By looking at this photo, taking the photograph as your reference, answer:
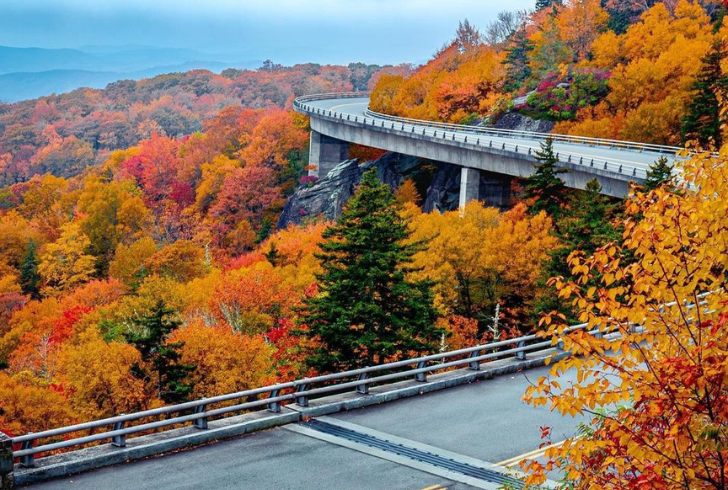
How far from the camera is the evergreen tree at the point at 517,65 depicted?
99.6m

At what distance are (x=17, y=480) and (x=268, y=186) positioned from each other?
325 ft

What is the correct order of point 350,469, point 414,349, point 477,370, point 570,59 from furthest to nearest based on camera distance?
point 570,59
point 414,349
point 477,370
point 350,469

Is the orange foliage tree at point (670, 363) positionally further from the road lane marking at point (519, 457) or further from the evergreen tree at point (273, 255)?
the evergreen tree at point (273, 255)

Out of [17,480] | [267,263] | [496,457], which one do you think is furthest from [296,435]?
[267,263]

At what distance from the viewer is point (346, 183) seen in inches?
3831

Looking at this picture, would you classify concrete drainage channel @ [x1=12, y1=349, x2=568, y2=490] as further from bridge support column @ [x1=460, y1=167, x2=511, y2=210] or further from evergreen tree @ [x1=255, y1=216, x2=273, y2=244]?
evergreen tree @ [x1=255, y1=216, x2=273, y2=244]

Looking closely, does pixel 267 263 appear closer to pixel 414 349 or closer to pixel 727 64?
pixel 414 349

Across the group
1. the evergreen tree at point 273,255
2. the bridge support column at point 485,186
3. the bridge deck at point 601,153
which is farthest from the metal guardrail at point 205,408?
the bridge support column at point 485,186

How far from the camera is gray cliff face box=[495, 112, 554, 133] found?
8325 cm

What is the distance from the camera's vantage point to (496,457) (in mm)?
16891

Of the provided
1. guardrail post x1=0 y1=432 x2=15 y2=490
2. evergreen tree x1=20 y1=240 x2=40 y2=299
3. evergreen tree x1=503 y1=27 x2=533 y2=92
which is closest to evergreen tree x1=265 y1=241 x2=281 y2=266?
evergreen tree x1=20 y1=240 x2=40 y2=299

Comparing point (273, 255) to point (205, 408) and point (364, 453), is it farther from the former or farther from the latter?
point (364, 453)

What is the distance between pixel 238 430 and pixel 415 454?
3.80 metres

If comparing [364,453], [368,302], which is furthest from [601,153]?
[364,453]
